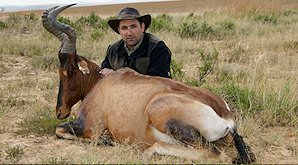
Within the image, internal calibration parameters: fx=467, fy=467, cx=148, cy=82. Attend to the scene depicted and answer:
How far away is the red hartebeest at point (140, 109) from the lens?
4.48 metres

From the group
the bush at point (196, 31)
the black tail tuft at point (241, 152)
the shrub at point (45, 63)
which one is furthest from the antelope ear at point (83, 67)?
the bush at point (196, 31)

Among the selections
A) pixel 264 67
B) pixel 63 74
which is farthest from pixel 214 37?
pixel 63 74

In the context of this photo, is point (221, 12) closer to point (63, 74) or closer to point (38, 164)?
point (63, 74)

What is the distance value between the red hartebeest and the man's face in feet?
1.97

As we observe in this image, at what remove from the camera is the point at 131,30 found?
6152 millimetres

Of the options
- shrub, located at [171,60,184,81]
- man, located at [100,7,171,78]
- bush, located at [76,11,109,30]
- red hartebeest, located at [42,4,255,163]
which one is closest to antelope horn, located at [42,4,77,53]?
red hartebeest, located at [42,4,255,163]

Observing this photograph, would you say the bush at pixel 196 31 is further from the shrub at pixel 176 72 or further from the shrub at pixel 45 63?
the shrub at pixel 176 72

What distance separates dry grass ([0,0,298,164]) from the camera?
5023 millimetres

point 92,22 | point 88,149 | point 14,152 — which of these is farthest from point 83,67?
point 92,22

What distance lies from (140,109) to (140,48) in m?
1.67

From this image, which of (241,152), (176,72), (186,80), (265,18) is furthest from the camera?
(265,18)

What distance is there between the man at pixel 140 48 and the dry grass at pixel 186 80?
1232 mm

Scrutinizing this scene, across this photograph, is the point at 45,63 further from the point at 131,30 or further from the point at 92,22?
the point at 92,22

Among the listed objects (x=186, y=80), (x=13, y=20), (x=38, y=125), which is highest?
(x=38, y=125)
